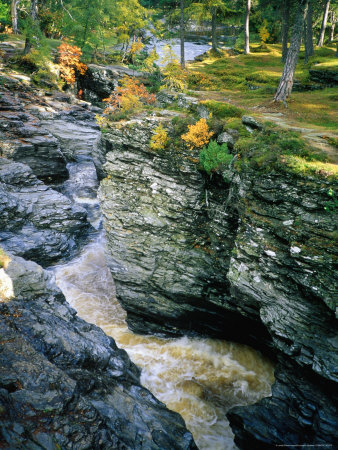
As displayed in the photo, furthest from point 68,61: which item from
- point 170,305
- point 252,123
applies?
point 170,305

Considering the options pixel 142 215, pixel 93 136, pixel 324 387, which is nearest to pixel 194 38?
pixel 93 136

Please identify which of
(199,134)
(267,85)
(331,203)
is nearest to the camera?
(331,203)

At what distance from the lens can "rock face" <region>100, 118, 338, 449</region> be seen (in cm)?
852

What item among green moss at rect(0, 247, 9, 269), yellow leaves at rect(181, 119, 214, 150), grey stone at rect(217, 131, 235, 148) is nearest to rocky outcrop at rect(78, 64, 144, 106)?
yellow leaves at rect(181, 119, 214, 150)

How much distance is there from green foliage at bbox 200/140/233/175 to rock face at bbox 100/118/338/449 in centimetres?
48

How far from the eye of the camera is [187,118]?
14.1 meters

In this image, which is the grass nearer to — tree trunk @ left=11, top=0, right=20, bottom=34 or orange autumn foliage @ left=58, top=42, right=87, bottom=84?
orange autumn foliage @ left=58, top=42, right=87, bottom=84

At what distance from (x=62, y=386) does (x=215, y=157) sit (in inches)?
A: 386

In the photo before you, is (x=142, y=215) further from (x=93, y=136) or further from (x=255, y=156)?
(x=93, y=136)

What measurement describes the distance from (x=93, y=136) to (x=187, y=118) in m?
15.6

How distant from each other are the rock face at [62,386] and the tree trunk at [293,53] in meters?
15.6

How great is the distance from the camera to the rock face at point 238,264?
8.52 m

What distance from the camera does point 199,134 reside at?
13039mm

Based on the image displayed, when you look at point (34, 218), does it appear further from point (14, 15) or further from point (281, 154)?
point (14, 15)
